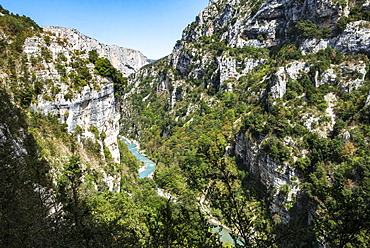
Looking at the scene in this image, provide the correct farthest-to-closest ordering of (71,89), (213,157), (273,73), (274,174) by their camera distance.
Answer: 1. (273,73)
2. (274,174)
3. (71,89)
4. (213,157)

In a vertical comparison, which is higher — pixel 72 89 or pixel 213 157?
pixel 72 89

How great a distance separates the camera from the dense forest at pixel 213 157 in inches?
214

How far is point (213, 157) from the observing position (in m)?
5.59

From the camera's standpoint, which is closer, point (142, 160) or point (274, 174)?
point (274, 174)

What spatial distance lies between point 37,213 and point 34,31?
73.5 feet

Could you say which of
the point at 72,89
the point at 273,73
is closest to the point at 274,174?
the point at 273,73

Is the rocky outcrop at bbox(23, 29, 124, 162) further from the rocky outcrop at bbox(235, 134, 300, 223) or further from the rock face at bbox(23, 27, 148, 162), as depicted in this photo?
the rocky outcrop at bbox(235, 134, 300, 223)

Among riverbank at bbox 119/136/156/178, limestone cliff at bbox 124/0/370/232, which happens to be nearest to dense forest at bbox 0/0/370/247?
limestone cliff at bbox 124/0/370/232

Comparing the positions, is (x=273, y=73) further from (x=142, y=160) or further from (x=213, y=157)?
(x=142, y=160)

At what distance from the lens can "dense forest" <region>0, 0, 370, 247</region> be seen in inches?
214

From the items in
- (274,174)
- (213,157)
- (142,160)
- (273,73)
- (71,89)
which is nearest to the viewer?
(213,157)

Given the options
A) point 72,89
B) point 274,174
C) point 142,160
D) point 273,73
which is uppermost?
point 273,73

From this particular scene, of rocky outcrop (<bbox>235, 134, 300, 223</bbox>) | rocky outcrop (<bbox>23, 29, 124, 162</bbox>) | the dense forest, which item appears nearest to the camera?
the dense forest

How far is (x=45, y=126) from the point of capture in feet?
61.5
